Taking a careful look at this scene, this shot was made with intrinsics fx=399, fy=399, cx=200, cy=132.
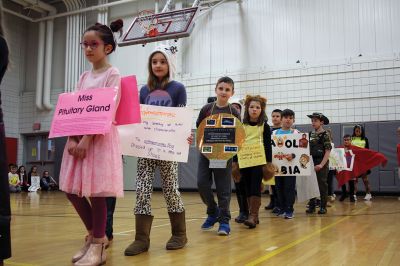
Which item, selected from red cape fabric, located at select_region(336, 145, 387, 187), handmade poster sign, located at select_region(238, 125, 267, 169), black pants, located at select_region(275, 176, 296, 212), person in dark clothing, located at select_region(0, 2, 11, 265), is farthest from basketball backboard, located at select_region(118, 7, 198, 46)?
person in dark clothing, located at select_region(0, 2, 11, 265)

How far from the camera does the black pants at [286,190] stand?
5.10 metres

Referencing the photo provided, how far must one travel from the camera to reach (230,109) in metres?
3.89

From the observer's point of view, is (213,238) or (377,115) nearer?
(213,238)

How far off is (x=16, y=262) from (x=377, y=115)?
10.1 meters

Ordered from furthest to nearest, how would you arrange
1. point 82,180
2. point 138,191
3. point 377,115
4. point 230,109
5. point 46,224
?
point 377,115 → point 46,224 → point 230,109 → point 138,191 → point 82,180

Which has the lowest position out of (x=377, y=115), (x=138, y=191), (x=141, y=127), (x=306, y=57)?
(x=138, y=191)

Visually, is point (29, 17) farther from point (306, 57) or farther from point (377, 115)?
point (377, 115)

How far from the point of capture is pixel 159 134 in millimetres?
2977

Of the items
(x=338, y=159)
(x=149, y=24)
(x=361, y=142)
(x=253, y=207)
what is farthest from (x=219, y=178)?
(x=149, y=24)

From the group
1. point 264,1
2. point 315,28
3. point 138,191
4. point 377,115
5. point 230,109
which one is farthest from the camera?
point 264,1

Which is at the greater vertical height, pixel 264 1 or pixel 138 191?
pixel 264 1

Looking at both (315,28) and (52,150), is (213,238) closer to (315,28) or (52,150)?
(315,28)

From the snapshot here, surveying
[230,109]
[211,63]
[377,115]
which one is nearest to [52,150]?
[211,63]

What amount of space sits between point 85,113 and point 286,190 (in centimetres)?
339
